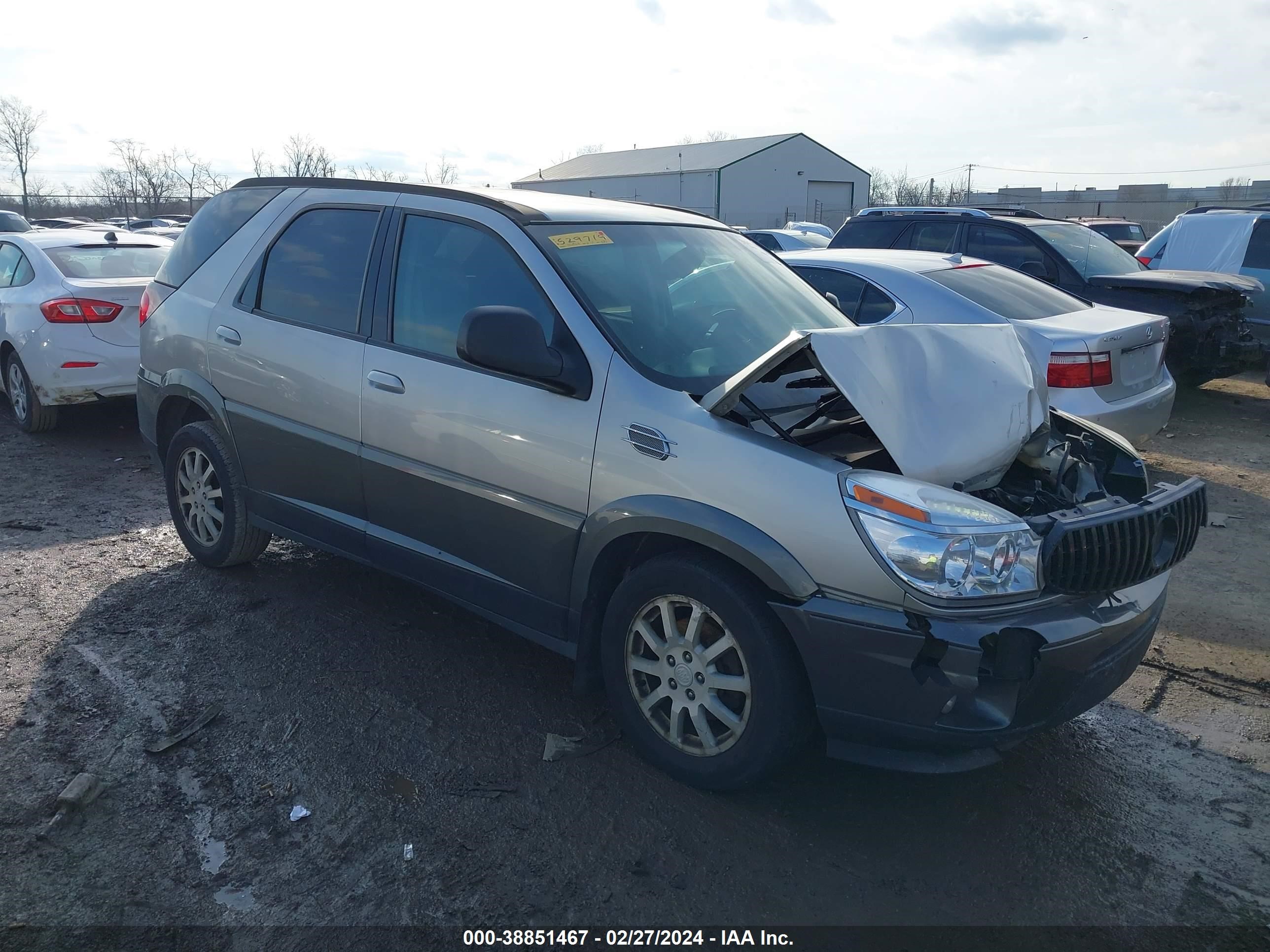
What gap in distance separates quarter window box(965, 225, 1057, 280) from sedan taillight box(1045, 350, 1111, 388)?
3.20 m

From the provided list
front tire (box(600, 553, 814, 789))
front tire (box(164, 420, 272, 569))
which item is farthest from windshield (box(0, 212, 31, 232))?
front tire (box(600, 553, 814, 789))

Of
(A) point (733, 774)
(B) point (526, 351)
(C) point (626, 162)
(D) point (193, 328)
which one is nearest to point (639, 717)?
(A) point (733, 774)

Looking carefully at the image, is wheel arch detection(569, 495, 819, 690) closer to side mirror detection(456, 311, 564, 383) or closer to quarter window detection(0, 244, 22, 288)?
side mirror detection(456, 311, 564, 383)

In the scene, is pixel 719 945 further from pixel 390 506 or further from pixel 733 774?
pixel 390 506

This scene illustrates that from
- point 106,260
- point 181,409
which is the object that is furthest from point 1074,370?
point 106,260

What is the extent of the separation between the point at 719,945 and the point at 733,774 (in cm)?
59

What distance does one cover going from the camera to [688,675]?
10.5ft

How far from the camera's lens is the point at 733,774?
3.11m

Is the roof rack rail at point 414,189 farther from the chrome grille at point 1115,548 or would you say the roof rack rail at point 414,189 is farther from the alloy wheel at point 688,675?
the chrome grille at point 1115,548

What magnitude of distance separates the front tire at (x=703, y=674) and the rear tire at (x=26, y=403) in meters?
6.89

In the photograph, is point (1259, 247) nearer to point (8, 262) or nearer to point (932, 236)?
point (932, 236)

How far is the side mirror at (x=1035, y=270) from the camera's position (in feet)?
28.6

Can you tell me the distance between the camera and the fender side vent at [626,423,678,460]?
3.15 m

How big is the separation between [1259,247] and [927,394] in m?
10.1
